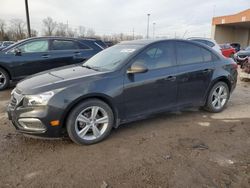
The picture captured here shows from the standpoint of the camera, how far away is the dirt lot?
2473mm

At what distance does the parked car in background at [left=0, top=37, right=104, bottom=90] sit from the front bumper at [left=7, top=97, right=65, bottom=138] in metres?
3.93

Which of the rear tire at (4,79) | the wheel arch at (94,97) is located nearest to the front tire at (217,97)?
the wheel arch at (94,97)

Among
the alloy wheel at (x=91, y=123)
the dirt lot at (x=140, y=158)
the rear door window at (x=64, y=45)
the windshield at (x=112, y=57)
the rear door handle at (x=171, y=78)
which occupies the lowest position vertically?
the dirt lot at (x=140, y=158)

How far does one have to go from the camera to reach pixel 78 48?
23.9 ft

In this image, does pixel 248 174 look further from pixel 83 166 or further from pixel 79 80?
pixel 79 80

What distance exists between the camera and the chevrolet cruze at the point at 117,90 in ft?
9.84

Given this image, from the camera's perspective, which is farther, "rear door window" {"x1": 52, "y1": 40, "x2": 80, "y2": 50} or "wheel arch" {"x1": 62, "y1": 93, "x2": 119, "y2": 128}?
"rear door window" {"x1": 52, "y1": 40, "x2": 80, "y2": 50}

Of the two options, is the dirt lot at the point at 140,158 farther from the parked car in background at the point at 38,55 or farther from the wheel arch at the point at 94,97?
the parked car in background at the point at 38,55

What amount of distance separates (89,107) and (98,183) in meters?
1.11

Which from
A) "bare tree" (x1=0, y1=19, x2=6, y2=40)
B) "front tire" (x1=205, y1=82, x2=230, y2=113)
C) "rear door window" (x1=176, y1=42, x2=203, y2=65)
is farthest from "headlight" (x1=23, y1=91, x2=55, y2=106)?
"bare tree" (x1=0, y1=19, x2=6, y2=40)

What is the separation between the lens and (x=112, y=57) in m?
3.94

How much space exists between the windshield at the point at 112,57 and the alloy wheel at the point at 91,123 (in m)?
0.73

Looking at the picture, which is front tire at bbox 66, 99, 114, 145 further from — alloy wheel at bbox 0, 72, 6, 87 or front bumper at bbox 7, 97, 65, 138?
alloy wheel at bbox 0, 72, 6, 87

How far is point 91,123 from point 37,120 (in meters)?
0.76
